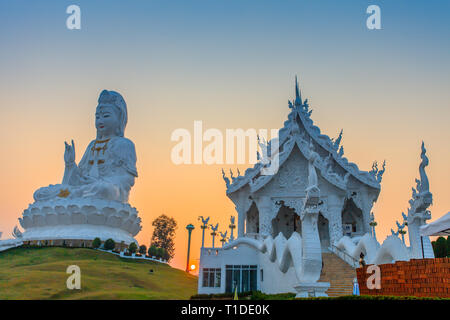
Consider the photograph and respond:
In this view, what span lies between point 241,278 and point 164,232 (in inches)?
1293

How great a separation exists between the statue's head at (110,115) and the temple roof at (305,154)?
11395 millimetres

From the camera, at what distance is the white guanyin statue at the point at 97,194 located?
24.9m

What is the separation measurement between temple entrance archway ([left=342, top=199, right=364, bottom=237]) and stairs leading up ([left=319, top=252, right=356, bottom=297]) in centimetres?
654

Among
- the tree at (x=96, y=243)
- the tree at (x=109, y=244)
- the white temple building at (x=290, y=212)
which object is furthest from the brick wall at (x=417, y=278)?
the tree at (x=96, y=243)

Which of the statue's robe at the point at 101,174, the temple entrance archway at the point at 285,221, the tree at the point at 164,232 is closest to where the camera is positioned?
the temple entrance archway at the point at 285,221

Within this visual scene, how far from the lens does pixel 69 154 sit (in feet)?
89.5

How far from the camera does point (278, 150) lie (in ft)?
73.8

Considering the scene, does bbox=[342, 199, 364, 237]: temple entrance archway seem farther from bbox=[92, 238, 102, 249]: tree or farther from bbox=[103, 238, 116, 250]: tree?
bbox=[92, 238, 102, 249]: tree

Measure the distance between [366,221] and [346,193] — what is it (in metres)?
1.98

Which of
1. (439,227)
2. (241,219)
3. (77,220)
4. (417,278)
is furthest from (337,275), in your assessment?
(77,220)

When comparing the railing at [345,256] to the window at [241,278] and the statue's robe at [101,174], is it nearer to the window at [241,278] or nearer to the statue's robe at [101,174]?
the window at [241,278]
